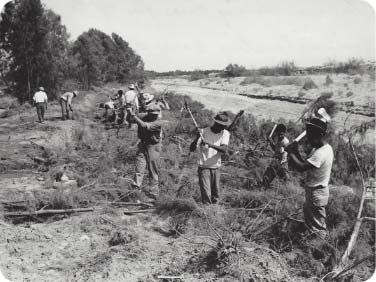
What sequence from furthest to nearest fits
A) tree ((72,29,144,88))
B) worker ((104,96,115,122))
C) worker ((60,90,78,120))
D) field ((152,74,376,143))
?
tree ((72,29,144,88))
field ((152,74,376,143))
worker ((104,96,115,122))
worker ((60,90,78,120))

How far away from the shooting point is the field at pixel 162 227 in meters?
4.02

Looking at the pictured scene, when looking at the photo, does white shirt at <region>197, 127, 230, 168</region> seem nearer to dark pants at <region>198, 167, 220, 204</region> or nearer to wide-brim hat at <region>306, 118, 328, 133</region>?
dark pants at <region>198, 167, 220, 204</region>

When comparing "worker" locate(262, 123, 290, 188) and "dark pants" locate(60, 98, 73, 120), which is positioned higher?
"dark pants" locate(60, 98, 73, 120)

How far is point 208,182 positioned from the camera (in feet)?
17.3

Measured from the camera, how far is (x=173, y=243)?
4.56 metres

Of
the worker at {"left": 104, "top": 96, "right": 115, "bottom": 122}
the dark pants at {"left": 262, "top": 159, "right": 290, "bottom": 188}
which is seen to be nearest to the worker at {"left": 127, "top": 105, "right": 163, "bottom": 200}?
the dark pants at {"left": 262, "top": 159, "right": 290, "bottom": 188}

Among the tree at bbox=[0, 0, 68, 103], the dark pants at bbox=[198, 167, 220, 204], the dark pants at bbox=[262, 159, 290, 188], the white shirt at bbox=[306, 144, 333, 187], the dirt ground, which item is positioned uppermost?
the tree at bbox=[0, 0, 68, 103]

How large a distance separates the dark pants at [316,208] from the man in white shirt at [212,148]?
1334 millimetres

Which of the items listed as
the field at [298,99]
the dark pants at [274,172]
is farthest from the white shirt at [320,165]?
the field at [298,99]

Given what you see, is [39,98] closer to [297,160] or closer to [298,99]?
[297,160]

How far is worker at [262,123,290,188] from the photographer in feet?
22.2

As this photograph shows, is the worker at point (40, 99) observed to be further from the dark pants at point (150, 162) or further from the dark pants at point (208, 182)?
the dark pants at point (208, 182)

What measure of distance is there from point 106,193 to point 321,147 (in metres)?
3.71

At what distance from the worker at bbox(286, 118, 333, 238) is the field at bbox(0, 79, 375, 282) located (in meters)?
0.21
